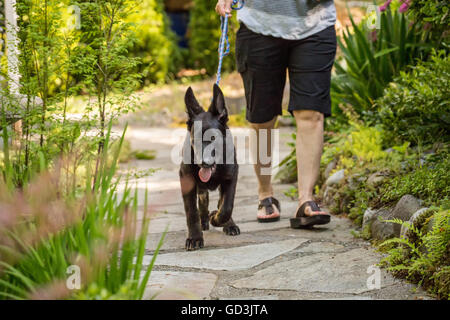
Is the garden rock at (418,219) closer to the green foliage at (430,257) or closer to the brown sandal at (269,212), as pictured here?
the green foliage at (430,257)

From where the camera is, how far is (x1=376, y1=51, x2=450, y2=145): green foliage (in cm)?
369

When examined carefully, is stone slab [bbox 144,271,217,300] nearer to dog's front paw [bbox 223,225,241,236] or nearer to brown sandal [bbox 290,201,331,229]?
dog's front paw [bbox 223,225,241,236]

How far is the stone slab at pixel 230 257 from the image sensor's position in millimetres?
2861

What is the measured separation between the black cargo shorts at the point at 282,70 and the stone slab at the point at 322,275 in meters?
1.03

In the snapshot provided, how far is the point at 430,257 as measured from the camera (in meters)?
2.33

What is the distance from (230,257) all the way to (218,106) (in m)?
0.88

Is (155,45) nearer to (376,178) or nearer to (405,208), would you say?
(376,178)

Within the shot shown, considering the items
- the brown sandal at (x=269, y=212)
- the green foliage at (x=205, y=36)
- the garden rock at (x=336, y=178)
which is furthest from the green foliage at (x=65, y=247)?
the green foliage at (x=205, y=36)

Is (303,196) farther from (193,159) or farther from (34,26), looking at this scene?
(34,26)

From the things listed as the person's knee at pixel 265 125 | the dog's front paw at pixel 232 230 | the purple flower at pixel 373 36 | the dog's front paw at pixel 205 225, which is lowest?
the dog's front paw at pixel 205 225

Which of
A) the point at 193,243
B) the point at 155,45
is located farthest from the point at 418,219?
the point at 155,45

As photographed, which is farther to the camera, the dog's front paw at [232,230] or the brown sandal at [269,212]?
the brown sandal at [269,212]
